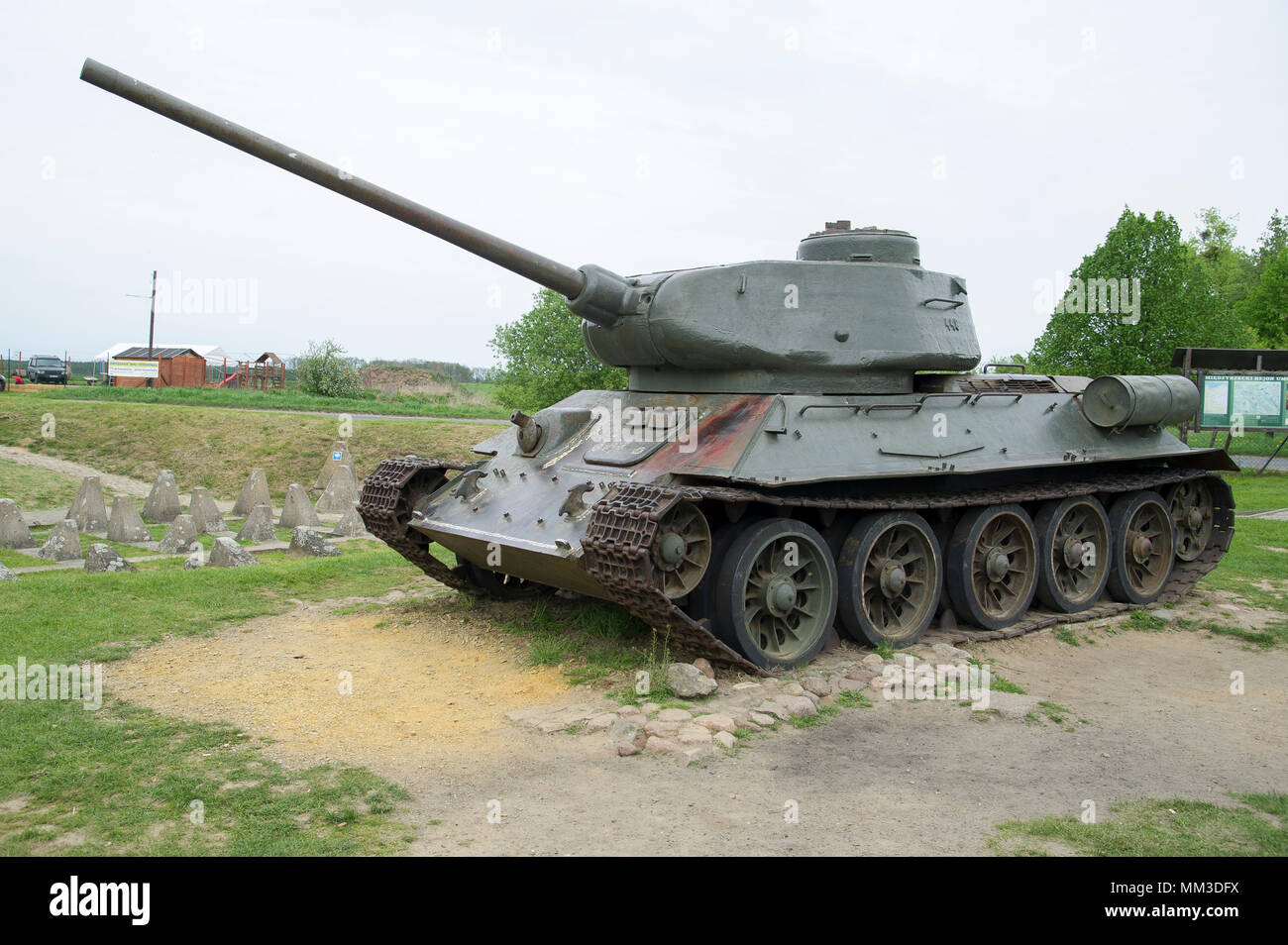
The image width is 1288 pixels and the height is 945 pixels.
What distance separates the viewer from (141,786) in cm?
591

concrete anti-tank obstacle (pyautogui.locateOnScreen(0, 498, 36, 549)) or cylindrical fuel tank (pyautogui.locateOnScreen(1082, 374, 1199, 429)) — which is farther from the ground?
cylindrical fuel tank (pyautogui.locateOnScreen(1082, 374, 1199, 429))

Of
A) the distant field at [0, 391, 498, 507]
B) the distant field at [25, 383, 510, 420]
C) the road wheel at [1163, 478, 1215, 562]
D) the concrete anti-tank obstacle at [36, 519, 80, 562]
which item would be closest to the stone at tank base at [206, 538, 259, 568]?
the concrete anti-tank obstacle at [36, 519, 80, 562]

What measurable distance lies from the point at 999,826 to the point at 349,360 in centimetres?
3548

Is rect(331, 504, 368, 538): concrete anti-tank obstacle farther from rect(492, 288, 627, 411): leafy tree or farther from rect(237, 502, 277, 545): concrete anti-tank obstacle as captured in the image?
rect(492, 288, 627, 411): leafy tree

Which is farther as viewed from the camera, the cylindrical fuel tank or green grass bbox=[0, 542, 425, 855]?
the cylindrical fuel tank

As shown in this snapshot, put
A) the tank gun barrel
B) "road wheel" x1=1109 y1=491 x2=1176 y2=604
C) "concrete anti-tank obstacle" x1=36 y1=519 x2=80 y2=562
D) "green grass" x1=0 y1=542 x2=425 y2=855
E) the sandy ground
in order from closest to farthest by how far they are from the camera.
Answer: "green grass" x1=0 y1=542 x2=425 y2=855
the sandy ground
the tank gun barrel
"road wheel" x1=1109 y1=491 x2=1176 y2=604
"concrete anti-tank obstacle" x1=36 y1=519 x2=80 y2=562

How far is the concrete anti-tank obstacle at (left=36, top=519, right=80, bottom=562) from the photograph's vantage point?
13.7 m

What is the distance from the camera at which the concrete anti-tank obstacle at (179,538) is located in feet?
47.9

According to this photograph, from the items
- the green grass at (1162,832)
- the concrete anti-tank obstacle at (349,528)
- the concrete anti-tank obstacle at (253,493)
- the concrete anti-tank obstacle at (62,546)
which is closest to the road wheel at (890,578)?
the green grass at (1162,832)

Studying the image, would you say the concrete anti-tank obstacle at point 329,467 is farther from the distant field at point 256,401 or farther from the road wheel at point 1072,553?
the road wheel at point 1072,553

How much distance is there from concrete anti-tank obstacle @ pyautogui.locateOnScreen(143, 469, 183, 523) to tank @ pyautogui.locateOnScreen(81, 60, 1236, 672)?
8458 millimetres

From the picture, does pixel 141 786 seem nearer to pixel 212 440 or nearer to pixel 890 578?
pixel 890 578

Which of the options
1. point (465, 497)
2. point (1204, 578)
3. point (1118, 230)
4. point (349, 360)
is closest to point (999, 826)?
point (465, 497)

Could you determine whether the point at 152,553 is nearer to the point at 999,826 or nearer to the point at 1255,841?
the point at 999,826
